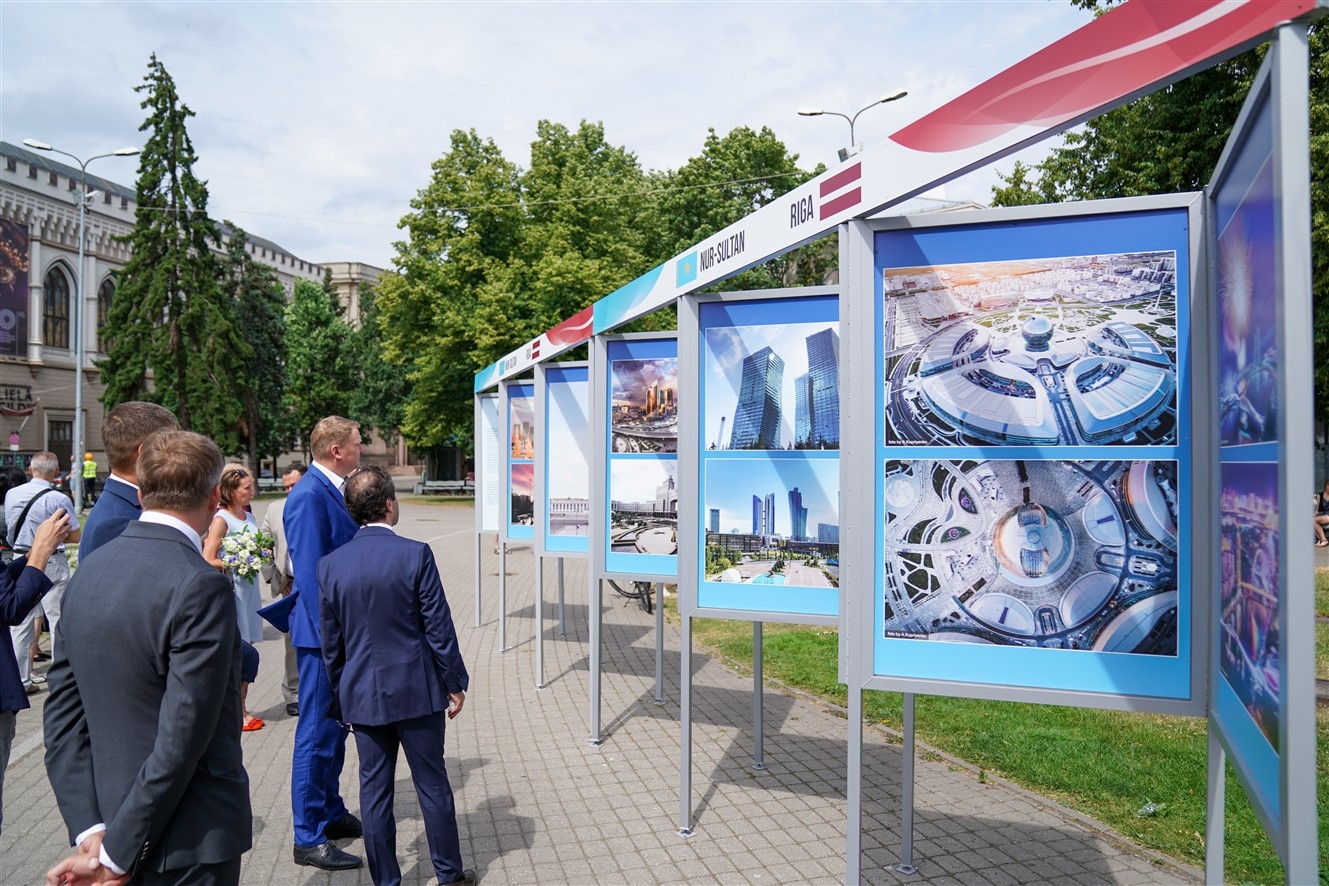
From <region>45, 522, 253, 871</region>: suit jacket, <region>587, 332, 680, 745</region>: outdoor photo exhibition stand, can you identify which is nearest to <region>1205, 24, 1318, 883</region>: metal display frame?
<region>45, 522, 253, 871</region>: suit jacket

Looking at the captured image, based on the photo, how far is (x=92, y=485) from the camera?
3288 cm

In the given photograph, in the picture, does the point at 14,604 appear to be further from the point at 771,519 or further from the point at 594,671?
the point at 594,671

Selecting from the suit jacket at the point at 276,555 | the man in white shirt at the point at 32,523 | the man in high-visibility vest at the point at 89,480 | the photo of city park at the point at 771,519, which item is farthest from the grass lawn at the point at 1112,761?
the man in high-visibility vest at the point at 89,480

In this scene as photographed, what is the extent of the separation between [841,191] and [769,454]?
1756 mm

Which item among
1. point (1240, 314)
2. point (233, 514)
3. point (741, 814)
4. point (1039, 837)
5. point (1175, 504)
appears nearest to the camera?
point (1240, 314)

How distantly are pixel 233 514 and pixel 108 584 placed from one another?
4.75 metres

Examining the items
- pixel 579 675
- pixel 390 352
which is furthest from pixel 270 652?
pixel 390 352

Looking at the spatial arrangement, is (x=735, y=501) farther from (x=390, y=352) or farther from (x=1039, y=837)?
(x=390, y=352)

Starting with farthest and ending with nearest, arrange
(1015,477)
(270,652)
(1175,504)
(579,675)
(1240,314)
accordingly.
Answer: (270,652) < (579,675) < (1015,477) < (1175,504) < (1240,314)

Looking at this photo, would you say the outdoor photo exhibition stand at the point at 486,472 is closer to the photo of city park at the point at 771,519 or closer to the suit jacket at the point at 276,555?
the suit jacket at the point at 276,555

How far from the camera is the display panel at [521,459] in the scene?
32.6 ft

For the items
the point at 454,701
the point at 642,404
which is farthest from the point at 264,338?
the point at 454,701

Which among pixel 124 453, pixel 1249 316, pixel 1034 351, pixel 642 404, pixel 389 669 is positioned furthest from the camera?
pixel 642 404

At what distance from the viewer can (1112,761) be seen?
18.0 ft
